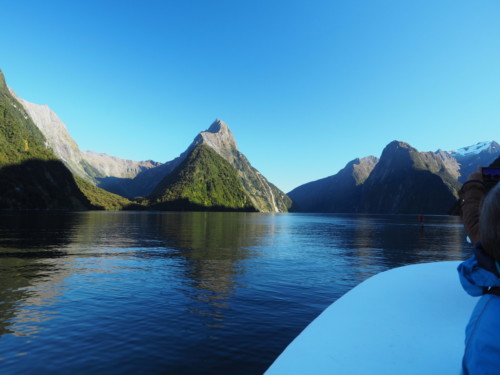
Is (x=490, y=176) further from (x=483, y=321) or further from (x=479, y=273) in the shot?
(x=483, y=321)

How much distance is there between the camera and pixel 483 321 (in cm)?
234

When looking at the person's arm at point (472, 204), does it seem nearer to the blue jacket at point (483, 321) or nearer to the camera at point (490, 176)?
the camera at point (490, 176)

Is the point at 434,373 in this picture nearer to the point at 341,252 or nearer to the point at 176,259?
the point at 176,259

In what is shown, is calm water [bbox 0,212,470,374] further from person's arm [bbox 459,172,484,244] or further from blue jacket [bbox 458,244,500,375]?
blue jacket [bbox 458,244,500,375]

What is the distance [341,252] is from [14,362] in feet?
118

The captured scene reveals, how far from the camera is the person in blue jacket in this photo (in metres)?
2.21

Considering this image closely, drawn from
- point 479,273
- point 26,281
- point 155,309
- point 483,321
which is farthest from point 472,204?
point 26,281

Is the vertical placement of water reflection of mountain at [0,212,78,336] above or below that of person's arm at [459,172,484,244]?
below

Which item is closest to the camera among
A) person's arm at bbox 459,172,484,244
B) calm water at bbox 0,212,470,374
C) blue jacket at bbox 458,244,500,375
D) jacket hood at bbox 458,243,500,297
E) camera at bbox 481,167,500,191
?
blue jacket at bbox 458,244,500,375

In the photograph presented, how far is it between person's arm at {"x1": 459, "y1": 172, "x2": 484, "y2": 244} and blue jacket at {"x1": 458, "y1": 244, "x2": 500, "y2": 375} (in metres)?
1.33

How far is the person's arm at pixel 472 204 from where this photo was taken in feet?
12.1

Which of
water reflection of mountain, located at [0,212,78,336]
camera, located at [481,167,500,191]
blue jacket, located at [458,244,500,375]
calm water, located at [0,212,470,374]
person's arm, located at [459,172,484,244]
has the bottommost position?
calm water, located at [0,212,470,374]

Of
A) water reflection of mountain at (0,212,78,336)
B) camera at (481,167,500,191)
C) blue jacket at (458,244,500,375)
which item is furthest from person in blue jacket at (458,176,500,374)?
water reflection of mountain at (0,212,78,336)

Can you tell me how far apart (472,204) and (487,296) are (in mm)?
1754
